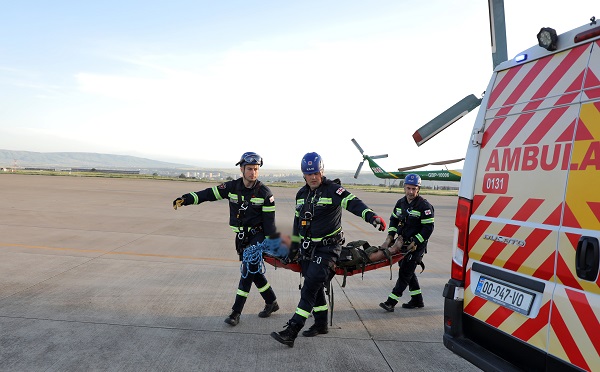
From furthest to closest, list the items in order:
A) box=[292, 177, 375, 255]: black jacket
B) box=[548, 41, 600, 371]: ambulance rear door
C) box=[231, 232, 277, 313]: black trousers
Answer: box=[231, 232, 277, 313]: black trousers → box=[292, 177, 375, 255]: black jacket → box=[548, 41, 600, 371]: ambulance rear door

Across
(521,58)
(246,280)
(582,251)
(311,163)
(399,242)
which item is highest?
(521,58)

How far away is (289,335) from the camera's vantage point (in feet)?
14.0

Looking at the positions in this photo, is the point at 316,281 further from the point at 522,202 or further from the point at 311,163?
the point at 522,202

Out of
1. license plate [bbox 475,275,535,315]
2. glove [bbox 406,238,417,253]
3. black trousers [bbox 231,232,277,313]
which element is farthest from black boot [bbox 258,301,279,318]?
license plate [bbox 475,275,535,315]

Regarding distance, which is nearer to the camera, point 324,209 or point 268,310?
point 324,209

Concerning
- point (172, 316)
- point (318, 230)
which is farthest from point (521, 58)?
point (172, 316)

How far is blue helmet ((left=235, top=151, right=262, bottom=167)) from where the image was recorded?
5000mm

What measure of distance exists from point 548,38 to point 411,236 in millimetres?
3513

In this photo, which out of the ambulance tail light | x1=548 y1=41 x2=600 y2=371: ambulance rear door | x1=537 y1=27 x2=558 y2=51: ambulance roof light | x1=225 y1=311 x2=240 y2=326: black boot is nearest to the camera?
x1=548 y1=41 x2=600 y2=371: ambulance rear door

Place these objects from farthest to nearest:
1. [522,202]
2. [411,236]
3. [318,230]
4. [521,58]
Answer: [411,236] < [318,230] < [521,58] < [522,202]

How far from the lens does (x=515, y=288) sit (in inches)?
114

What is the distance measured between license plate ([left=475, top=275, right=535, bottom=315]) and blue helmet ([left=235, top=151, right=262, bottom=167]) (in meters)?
2.79

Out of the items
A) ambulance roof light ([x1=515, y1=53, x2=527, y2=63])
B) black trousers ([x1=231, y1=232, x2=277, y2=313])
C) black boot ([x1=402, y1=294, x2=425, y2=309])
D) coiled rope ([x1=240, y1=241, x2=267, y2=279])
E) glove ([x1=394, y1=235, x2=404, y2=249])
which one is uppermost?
ambulance roof light ([x1=515, y1=53, x2=527, y2=63])

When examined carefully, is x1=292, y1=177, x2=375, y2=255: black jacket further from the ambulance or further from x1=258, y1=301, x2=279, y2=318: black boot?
the ambulance
